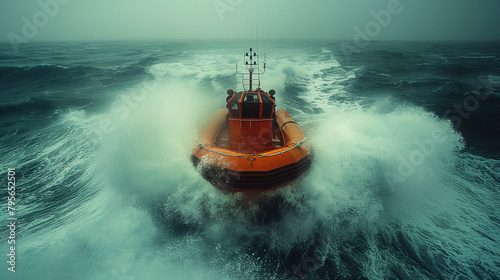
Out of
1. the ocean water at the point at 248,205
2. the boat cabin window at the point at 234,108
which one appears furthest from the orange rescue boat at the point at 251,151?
the ocean water at the point at 248,205

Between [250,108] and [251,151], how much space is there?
4.32 ft

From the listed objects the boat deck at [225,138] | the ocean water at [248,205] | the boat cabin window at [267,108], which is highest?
the boat cabin window at [267,108]

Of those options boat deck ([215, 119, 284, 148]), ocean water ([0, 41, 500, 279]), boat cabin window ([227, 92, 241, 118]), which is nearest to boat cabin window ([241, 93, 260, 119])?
boat cabin window ([227, 92, 241, 118])

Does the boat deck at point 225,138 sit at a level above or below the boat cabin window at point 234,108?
below

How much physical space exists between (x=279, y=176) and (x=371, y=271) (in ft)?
8.12

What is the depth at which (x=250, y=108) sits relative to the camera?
19.2 feet

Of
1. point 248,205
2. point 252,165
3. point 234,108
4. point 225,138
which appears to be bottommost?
point 248,205

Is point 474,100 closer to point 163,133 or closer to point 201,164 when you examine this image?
point 201,164

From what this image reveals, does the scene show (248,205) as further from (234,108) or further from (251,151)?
(234,108)

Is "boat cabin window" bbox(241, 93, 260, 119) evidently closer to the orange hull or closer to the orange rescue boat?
the orange rescue boat

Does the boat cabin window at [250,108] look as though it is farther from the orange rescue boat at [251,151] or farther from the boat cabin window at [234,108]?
the boat cabin window at [234,108]

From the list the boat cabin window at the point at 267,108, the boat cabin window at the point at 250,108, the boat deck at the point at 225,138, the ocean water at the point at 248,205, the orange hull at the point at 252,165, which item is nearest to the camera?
the ocean water at the point at 248,205

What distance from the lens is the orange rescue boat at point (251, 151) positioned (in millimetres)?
4410

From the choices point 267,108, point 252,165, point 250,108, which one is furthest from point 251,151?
point 267,108
